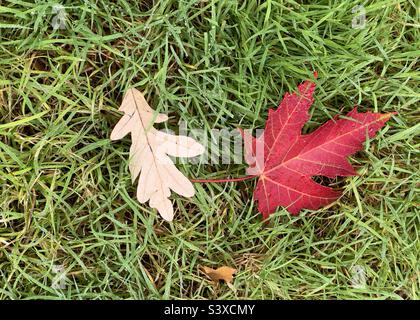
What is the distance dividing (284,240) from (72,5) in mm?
1042

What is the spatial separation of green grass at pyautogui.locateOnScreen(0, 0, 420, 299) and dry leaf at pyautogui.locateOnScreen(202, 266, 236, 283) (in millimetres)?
24

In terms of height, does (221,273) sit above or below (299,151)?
below

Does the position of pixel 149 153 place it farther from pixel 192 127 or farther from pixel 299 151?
pixel 299 151

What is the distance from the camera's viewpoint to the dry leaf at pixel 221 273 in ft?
5.29

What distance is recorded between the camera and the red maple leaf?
153 cm

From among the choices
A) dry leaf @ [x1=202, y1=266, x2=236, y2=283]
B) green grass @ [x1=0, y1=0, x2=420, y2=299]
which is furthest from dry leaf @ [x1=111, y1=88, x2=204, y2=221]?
dry leaf @ [x1=202, y1=266, x2=236, y2=283]

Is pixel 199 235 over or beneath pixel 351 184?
beneath

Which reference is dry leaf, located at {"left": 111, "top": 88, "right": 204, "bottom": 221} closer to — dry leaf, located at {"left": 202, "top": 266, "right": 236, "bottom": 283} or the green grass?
the green grass

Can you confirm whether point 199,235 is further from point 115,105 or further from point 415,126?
point 415,126

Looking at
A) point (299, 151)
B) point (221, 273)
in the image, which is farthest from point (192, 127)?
point (221, 273)

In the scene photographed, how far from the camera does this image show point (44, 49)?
61.5 inches

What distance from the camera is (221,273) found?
1.61 m

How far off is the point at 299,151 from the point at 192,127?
36 centimetres
